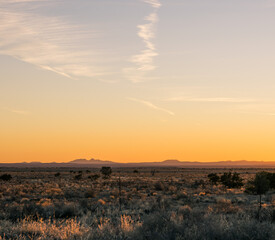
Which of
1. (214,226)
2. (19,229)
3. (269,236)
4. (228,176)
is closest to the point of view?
(269,236)

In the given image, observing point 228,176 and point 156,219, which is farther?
point 228,176

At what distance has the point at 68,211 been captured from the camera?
2039cm

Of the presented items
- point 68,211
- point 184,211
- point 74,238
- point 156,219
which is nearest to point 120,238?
point 74,238

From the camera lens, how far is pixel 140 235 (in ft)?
35.9

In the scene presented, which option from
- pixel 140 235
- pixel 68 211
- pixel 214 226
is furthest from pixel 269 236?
pixel 68 211

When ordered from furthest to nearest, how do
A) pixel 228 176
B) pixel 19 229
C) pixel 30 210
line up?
pixel 228 176, pixel 30 210, pixel 19 229

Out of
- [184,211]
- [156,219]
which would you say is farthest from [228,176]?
[156,219]

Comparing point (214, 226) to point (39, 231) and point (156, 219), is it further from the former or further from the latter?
point (39, 231)

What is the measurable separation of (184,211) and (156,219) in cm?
544

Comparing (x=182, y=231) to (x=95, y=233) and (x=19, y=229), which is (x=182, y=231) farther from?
(x=19, y=229)

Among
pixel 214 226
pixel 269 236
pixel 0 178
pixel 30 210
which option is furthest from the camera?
pixel 0 178

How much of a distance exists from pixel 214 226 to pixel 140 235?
2399 mm

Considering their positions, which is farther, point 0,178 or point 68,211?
point 0,178

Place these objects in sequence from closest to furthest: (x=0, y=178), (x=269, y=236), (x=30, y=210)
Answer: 1. (x=269, y=236)
2. (x=30, y=210)
3. (x=0, y=178)
